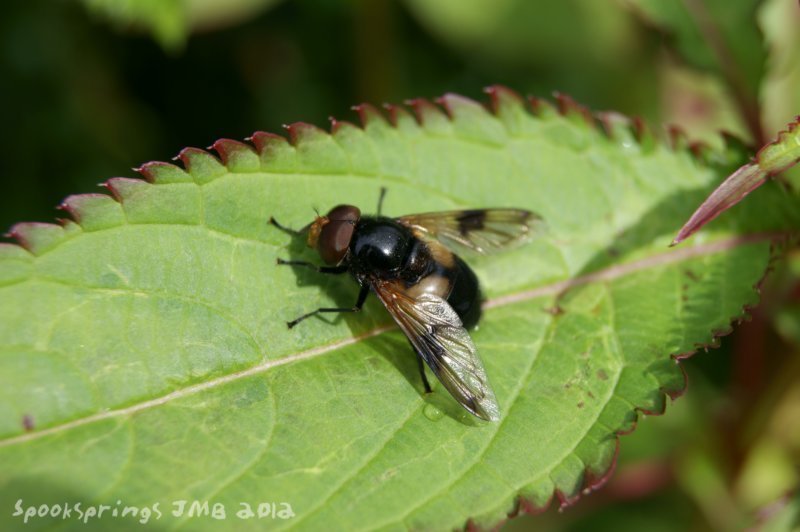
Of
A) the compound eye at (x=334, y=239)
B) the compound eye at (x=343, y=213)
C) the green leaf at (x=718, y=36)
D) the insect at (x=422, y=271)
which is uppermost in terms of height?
the green leaf at (x=718, y=36)

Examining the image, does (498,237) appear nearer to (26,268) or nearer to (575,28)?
(26,268)

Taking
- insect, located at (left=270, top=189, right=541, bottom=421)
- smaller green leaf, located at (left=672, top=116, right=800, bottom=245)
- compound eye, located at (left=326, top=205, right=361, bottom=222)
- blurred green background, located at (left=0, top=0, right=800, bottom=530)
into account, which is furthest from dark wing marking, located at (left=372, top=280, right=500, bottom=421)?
blurred green background, located at (left=0, top=0, right=800, bottom=530)

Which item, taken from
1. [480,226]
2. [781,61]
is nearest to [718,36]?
[781,61]

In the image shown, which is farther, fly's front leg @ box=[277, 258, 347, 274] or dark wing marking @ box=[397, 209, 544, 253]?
dark wing marking @ box=[397, 209, 544, 253]

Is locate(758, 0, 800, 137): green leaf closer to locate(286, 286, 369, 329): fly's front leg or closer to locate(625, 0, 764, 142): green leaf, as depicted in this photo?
locate(625, 0, 764, 142): green leaf

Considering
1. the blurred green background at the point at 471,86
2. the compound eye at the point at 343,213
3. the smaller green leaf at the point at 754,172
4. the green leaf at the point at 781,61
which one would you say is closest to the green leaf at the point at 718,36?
the blurred green background at the point at 471,86

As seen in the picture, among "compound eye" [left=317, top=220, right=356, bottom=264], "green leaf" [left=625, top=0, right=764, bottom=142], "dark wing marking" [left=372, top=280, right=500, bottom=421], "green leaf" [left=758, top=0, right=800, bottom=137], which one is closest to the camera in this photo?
"dark wing marking" [left=372, top=280, right=500, bottom=421]

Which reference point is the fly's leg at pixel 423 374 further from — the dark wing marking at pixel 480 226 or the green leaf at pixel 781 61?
the green leaf at pixel 781 61

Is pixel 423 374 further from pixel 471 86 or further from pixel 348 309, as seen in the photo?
pixel 471 86
